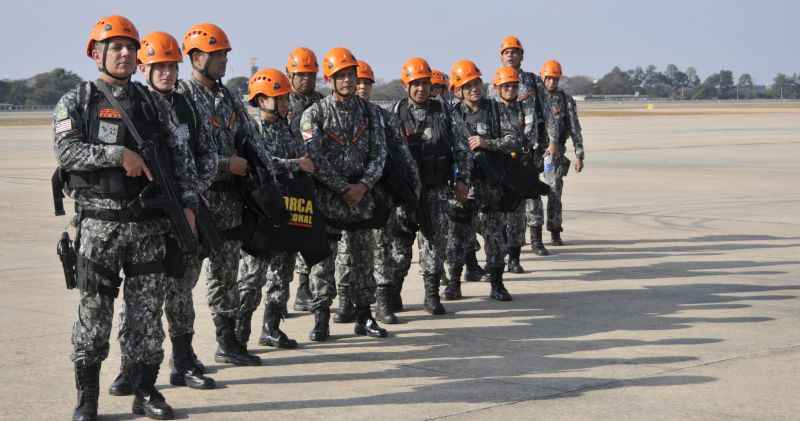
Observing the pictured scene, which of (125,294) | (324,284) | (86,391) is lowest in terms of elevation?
(86,391)

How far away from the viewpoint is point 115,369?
7.97m

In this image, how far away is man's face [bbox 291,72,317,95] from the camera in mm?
9633

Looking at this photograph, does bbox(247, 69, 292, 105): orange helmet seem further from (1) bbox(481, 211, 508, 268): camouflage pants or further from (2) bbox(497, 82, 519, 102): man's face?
(2) bbox(497, 82, 519, 102): man's face

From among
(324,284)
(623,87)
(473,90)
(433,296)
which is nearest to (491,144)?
(473,90)

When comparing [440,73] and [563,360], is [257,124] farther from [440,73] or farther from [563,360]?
[440,73]

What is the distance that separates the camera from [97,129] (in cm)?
634

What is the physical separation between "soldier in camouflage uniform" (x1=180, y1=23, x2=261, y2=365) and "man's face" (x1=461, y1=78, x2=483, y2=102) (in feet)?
10.5

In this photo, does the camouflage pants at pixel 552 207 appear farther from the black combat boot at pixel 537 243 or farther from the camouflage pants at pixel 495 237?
the camouflage pants at pixel 495 237

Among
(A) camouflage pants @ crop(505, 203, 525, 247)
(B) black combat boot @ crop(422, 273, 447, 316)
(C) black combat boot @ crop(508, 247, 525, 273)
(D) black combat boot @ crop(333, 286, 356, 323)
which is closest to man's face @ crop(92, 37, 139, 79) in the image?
(D) black combat boot @ crop(333, 286, 356, 323)

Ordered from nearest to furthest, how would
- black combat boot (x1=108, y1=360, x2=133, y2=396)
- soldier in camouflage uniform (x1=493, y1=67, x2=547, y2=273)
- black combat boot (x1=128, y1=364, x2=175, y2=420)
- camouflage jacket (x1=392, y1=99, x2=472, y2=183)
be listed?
1. black combat boot (x1=128, y1=364, x2=175, y2=420)
2. black combat boot (x1=108, y1=360, x2=133, y2=396)
3. camouflage jacket (x1=392, y1=99, x2=472, y2=183)
4. soldier in camouflage uniform (x1=493, y1=67, x2=547, y2=273)

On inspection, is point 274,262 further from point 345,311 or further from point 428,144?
point 428,144

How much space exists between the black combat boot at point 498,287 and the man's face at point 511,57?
10.5 ft

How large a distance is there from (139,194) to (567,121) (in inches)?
355

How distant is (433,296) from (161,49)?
12.8 feet
